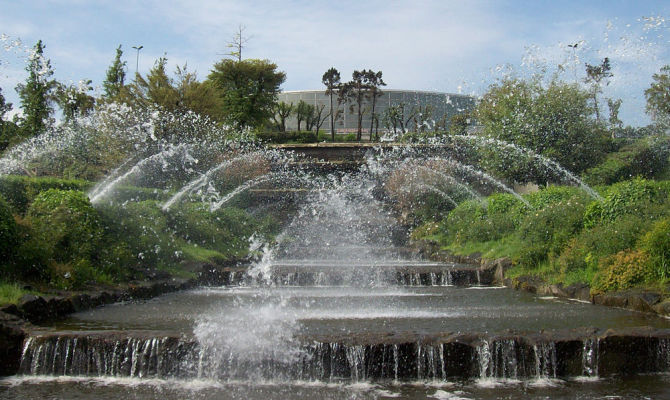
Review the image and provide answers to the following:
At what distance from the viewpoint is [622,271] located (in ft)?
35.7

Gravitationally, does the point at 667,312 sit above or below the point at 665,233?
below

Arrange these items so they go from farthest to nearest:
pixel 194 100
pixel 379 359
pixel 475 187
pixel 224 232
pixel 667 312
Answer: pixel 194 100, pixel 475 187, pixel 224 232, pixel 667 312, pixel 379 359

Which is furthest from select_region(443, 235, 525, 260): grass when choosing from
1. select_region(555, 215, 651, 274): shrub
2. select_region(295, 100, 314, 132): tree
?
select_region(295, 100, 314, 132): tree

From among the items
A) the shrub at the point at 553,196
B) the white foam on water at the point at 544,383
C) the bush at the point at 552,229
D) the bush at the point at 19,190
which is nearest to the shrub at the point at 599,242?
the bush at the point at 552,229

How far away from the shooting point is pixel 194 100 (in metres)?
35.2

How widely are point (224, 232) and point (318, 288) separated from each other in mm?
7420

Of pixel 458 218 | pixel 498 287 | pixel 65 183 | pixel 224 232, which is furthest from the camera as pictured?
pixel 458 218

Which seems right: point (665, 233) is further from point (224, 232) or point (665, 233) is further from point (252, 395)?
point (224, 232)

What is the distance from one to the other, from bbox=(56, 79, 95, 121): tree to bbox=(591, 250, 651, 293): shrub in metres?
37.7

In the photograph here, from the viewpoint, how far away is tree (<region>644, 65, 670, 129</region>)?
41097 mm

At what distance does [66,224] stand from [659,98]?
4226 cm

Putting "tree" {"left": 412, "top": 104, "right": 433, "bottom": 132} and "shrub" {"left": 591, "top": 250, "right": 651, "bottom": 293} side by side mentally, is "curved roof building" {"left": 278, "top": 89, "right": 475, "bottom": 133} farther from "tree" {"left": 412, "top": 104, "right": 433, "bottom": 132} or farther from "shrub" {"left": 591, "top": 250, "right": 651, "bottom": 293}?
"shrub" {"left": 591, "top": 250, "right": 651, "bottom": 293}

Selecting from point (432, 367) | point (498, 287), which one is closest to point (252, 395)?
point (432, 367)

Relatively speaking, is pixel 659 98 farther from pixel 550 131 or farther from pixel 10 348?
pixel 10 348
